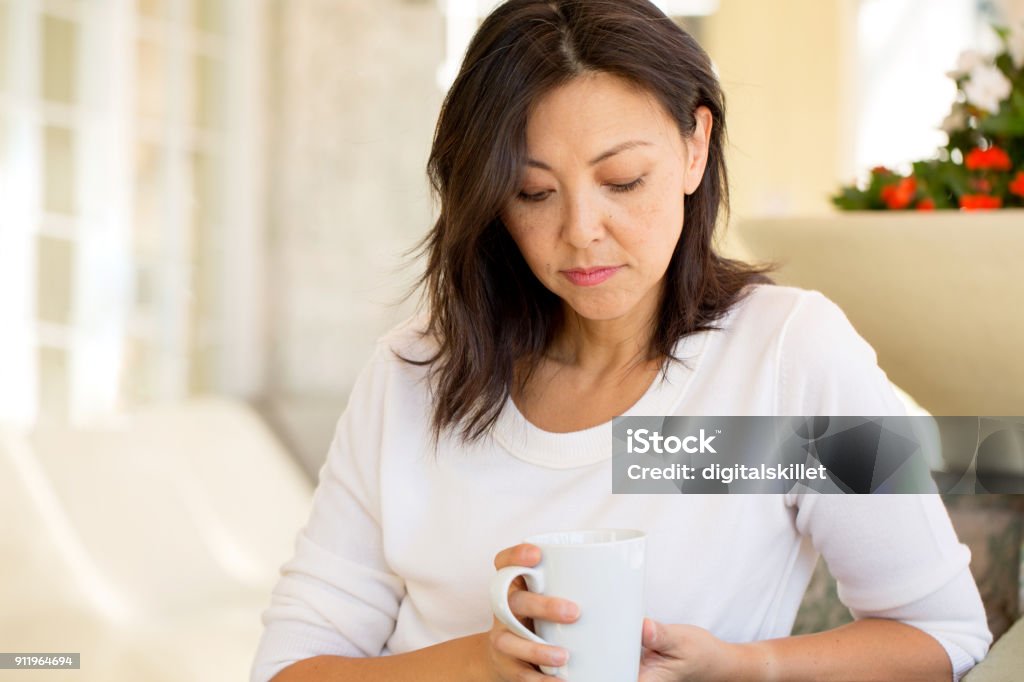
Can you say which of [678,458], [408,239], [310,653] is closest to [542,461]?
[678,458]

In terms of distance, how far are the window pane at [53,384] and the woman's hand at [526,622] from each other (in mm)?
2724

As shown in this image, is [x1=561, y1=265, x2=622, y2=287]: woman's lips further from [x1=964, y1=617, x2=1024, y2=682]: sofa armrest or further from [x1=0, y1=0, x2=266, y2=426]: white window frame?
[x1=0, y1=0, x2=266, y2=426]: white window frame

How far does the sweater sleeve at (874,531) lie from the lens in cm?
86

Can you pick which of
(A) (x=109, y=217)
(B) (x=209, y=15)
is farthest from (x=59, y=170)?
(B) (x=209, y=15)

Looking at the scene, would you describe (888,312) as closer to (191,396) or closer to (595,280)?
(595,280)

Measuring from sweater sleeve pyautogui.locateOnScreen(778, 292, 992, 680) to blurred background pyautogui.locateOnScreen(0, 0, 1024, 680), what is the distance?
1398mm

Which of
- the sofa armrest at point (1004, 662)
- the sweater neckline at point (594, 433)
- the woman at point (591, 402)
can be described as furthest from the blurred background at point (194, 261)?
the sofa armrest at point (1004, 662)

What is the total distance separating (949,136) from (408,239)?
8.89 ft

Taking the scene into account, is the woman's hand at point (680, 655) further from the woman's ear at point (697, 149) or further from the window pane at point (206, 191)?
the window pane at point (206, 191)

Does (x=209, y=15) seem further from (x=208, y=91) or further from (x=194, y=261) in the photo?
(x=194, y=261)

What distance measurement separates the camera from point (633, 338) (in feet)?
3.44

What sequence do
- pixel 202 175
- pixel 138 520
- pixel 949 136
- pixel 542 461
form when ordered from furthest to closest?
pixel 202 175, pixel 138 520, pixel 949 136, pixel 542 461

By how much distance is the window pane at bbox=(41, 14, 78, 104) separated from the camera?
3.10 metres

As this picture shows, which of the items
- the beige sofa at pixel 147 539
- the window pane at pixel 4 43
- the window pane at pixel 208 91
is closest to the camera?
the beige sofa at pixel 147 539
